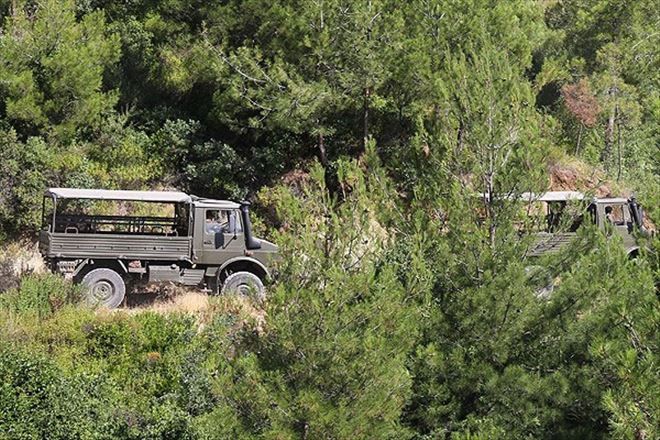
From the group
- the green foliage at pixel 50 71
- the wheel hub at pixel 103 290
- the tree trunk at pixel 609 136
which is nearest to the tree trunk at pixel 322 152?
the green foliage at pixel 50 71

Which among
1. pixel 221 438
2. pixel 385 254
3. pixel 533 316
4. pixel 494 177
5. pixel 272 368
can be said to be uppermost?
pixel 494 177

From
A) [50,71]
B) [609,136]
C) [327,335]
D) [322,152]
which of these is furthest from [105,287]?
[609,136]

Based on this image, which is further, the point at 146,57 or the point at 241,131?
the point at 146,57

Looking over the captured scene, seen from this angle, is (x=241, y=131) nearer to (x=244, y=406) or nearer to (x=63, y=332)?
(x=63, y=332)

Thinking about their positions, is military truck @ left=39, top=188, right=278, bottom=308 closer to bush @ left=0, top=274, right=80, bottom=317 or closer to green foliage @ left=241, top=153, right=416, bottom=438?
bush @ left=0, top=274, right=80, bottom=317

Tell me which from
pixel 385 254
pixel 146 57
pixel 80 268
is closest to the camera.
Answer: pixel 385 254

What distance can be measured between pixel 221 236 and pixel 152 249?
1400 millimetres

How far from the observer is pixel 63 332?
505 inches

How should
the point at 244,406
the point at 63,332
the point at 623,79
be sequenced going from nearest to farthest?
the point at 244,406 → the point at 63,332 → the point at 623,79

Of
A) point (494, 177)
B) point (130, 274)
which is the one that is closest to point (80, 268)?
point (130, 274)

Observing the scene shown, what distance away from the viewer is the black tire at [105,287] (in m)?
14.1

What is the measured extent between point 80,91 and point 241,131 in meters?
4.14

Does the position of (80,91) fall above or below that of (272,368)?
above

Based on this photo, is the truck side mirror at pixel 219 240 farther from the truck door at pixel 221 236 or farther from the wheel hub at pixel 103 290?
the wheel hub at pixel 103 290
